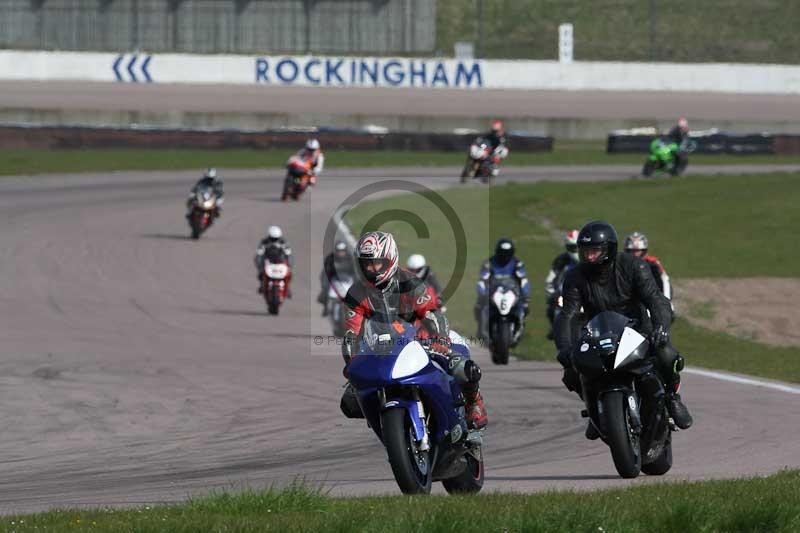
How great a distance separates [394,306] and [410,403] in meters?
0.65

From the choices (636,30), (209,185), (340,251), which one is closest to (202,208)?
(209,185)

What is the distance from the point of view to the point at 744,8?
6400 cm

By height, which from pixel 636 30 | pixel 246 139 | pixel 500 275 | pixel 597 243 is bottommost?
pixel 500 275

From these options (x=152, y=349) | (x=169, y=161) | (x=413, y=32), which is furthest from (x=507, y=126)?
(x=152, y=349)

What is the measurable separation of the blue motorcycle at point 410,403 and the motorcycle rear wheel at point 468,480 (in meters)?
0.13

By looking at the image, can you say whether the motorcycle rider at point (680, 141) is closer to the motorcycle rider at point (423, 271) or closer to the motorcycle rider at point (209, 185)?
the motorcycle rider at point (209, 185)

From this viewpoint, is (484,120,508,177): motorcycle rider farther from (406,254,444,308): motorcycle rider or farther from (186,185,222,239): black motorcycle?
(406,254,444,308): motorcycle rider

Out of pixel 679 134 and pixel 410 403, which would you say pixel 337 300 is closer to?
pixel 410 403

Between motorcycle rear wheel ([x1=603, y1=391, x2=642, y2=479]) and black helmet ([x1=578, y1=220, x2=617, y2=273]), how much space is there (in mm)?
926

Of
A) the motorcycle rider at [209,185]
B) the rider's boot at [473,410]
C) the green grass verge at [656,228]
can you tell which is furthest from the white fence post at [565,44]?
the rider's boot at [473,410]

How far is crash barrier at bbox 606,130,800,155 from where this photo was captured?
5038 centimetres

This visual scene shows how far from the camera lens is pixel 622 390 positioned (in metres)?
9.93

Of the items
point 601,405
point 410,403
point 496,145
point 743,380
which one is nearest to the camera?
point 410,403

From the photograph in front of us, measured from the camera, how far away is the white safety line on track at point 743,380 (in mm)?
15745
